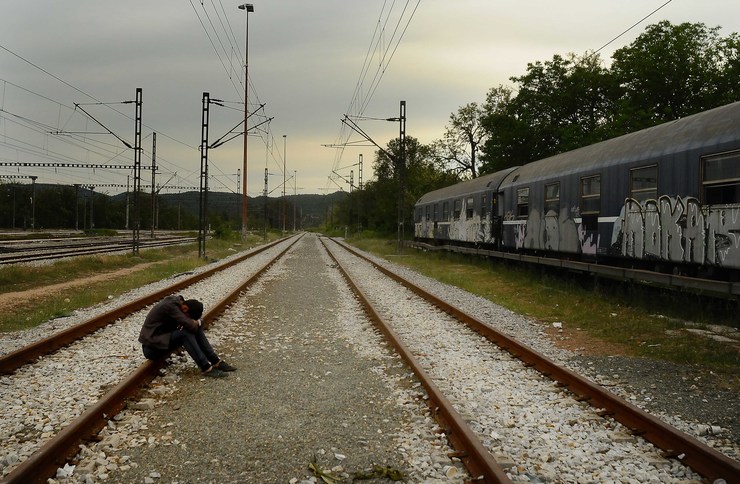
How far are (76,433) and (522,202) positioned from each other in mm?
15929

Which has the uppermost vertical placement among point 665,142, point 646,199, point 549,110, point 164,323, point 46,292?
point 549,110

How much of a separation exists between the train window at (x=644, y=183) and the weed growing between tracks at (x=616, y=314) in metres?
2.14

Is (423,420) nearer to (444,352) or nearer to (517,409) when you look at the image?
(517,409)

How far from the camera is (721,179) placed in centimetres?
929

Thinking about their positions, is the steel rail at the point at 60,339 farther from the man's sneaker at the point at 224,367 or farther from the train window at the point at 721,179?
the train window at the point at 721,179

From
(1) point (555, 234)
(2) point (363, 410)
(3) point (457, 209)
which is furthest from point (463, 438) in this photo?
(3) point (457, 209)

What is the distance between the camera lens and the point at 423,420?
197 inches

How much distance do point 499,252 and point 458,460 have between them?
16.6 meters

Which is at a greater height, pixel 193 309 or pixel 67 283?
pixel 193 309

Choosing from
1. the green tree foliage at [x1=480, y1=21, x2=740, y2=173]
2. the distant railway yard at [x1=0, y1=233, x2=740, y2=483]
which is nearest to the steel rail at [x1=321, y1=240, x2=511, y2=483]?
the distant railway yard at [x1=0, y1=233, x2=740, y2=483]


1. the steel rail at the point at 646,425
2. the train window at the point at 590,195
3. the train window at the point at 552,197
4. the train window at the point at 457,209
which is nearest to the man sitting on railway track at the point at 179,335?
the steel rail at the point at 646,425

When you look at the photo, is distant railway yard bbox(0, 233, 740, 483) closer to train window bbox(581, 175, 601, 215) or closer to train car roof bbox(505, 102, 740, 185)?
train car roof bbox(505, 102, 740, 185)

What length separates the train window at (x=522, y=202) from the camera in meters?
18.1

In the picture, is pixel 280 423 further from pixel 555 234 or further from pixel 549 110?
pixel 549 110
